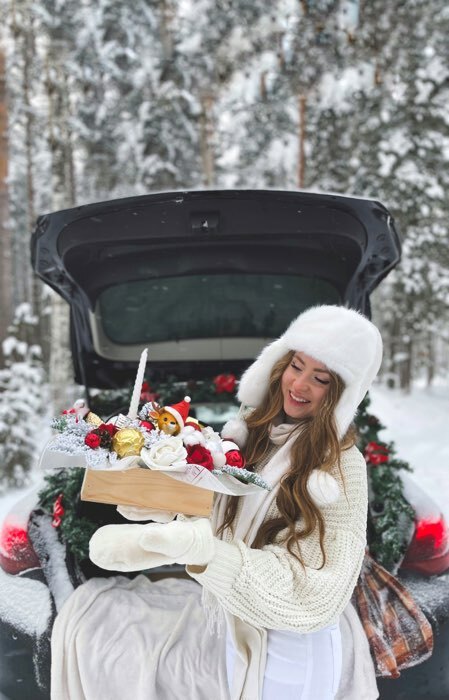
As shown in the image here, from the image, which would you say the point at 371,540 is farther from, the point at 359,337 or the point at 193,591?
the point at 359,337

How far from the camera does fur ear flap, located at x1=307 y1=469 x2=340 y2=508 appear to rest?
4.87 feet

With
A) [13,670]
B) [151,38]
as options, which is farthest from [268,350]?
[151,38]

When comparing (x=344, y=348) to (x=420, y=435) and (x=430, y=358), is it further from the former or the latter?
(x=430, y=358)

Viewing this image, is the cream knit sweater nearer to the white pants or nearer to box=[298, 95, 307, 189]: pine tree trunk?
the white pants

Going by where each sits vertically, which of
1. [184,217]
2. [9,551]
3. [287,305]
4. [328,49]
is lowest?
[9,551]

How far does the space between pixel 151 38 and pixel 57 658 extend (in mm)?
14448

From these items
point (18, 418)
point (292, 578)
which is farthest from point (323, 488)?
point (18, 418)

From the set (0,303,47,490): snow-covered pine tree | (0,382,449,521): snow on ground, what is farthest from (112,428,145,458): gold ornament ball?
(0,303,47,490): snow-covered pine tree

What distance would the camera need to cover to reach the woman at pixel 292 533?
137 centimetres

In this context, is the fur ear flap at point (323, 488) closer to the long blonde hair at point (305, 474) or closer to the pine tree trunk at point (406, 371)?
the long blonde hair at point (305, 474)

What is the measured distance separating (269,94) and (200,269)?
11083mm

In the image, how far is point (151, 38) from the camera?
1325 centimetres

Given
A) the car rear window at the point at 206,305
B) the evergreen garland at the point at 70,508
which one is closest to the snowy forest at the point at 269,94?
the car rear window at the point at 206,305

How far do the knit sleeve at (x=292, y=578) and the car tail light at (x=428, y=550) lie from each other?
31.7 inches
